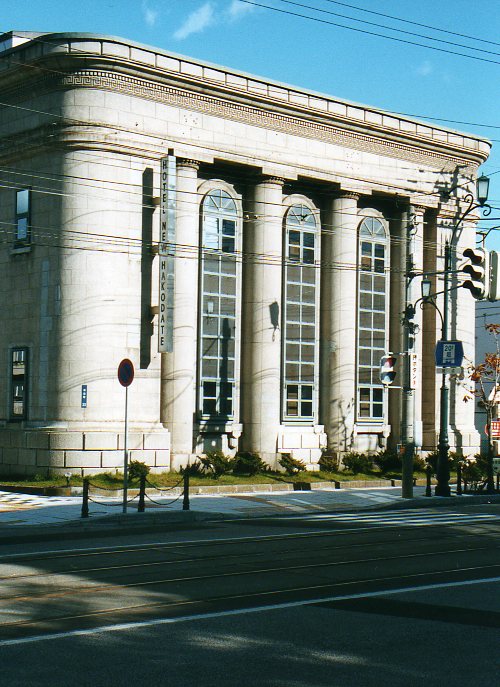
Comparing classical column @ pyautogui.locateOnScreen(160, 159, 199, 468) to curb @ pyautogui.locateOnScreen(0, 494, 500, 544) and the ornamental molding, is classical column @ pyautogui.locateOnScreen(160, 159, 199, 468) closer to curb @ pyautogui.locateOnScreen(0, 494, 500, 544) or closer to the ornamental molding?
the ornamental molding

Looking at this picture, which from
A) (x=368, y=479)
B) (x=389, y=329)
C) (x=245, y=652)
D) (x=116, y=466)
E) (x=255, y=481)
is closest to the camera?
(x=245, y=652)

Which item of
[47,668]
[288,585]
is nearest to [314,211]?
[288,585]

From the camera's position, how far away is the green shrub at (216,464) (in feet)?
117

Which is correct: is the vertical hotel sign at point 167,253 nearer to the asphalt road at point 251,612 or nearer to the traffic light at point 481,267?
the traffic light at point 481,267

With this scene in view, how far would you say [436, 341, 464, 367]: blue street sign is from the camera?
110 ft

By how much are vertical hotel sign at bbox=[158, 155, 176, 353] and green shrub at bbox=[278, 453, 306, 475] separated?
696 cm

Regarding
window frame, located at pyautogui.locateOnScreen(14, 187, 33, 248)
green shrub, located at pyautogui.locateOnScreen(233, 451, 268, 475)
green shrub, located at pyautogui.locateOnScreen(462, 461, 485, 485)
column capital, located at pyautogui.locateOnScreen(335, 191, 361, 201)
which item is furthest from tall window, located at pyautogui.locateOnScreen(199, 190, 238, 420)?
green shrub, located at pyautogui.locateOnScreen(462, 461, 485, 485)

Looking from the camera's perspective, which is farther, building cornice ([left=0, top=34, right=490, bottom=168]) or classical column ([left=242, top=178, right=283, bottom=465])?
classical column ([left=242, top=178, right=283, bottom=465])

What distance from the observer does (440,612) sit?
12219 millimetres

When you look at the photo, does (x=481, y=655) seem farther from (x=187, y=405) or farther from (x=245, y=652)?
(x=187, y=405)

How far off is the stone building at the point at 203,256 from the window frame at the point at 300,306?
9cm

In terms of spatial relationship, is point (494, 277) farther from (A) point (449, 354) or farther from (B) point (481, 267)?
(A) point (449, 354)

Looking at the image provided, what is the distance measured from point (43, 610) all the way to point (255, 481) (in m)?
23.9

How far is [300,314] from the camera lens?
40875mm
